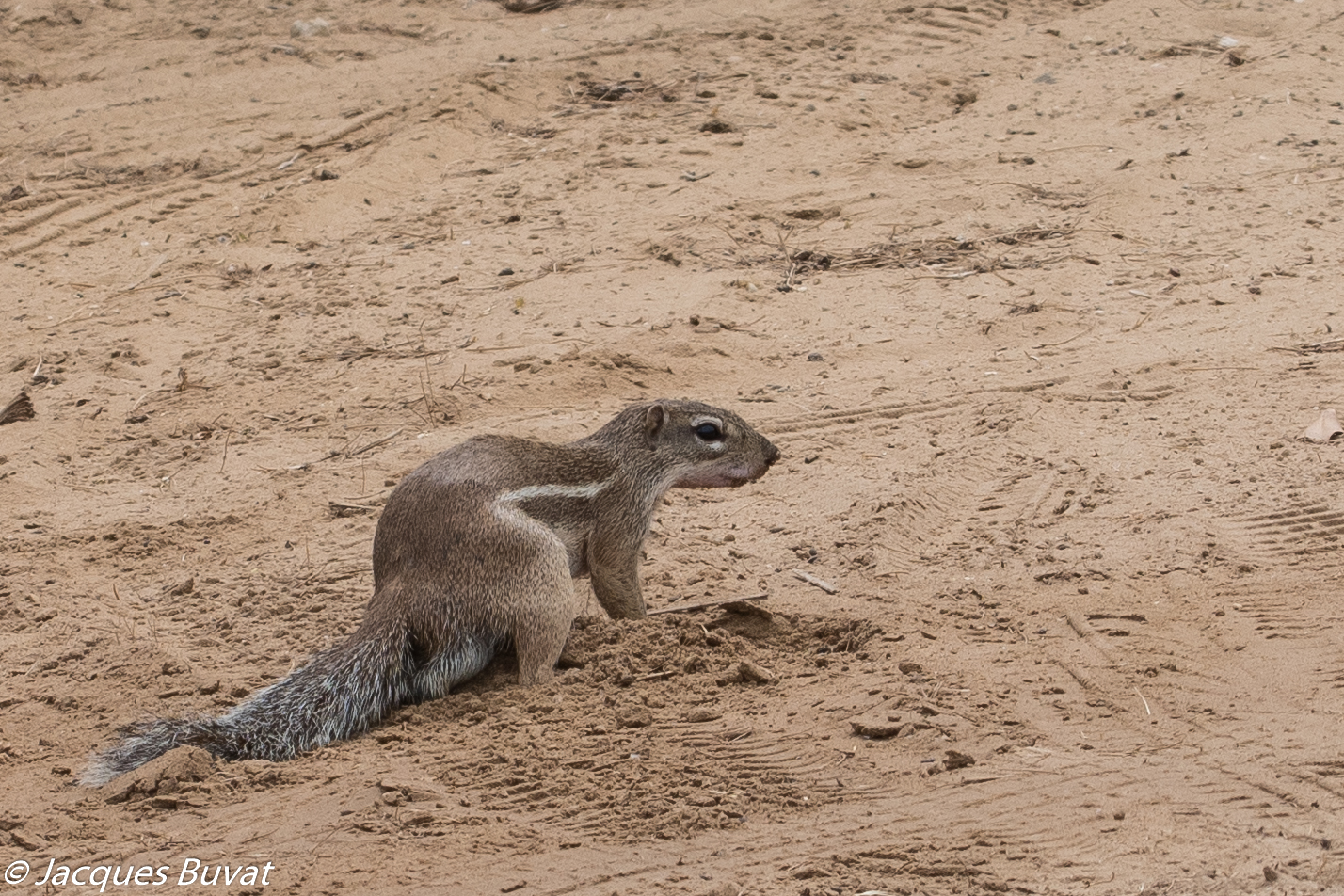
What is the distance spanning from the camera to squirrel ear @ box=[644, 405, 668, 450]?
5.19 m

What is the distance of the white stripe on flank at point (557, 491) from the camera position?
4.70m

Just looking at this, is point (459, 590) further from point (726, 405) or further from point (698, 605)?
point (726, 405)

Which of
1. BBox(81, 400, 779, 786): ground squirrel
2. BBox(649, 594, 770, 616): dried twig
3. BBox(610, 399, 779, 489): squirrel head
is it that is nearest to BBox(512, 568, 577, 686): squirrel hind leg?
BBox(81, 400, 779, 786): ground squirrel

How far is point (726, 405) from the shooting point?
6660mm

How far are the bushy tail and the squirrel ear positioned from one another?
1209mm

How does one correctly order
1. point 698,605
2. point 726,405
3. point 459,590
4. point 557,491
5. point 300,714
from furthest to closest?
point 726,405, point 698,605, point 557,491, point 459,590, point 300,714

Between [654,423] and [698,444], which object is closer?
[654,423]

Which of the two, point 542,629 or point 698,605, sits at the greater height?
point 542,629

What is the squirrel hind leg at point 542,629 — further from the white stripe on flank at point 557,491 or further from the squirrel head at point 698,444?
the squirrel head at point 698,444

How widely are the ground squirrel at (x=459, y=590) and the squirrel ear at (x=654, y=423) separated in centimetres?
15

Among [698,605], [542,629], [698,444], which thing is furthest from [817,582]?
[542,629]

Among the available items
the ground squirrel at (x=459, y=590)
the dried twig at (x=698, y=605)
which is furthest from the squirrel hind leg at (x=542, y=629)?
the dried twig at (x=698, y=605)

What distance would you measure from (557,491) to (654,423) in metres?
0.49

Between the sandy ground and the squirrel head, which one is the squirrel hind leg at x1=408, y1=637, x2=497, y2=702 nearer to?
the sandy ground
